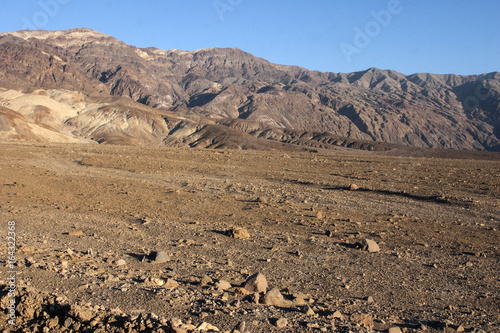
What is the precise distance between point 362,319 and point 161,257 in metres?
3.53

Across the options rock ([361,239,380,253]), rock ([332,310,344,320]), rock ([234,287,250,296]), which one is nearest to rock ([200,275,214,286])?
rock ([234,287,250,296])

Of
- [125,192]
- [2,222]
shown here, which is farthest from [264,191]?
[2,222]

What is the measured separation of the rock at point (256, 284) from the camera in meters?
5.79

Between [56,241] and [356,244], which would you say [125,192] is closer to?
[56,241]

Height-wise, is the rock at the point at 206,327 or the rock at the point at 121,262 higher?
the rock at the point at 121,262

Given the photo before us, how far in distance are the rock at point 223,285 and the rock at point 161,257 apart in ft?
4.91

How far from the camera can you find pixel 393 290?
626 centimetres

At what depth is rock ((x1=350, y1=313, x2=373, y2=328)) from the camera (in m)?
5.03

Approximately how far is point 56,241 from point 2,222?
2.45m

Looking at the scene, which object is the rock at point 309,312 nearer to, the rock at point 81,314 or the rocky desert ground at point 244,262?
the rocky desert ground at point 244,262

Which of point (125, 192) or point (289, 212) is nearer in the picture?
point (289, 212)

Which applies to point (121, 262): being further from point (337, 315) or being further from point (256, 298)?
point (337, 315)

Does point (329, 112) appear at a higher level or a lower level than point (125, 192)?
higher

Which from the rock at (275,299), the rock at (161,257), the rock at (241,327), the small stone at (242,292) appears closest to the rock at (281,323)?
the rock at (241,327)
